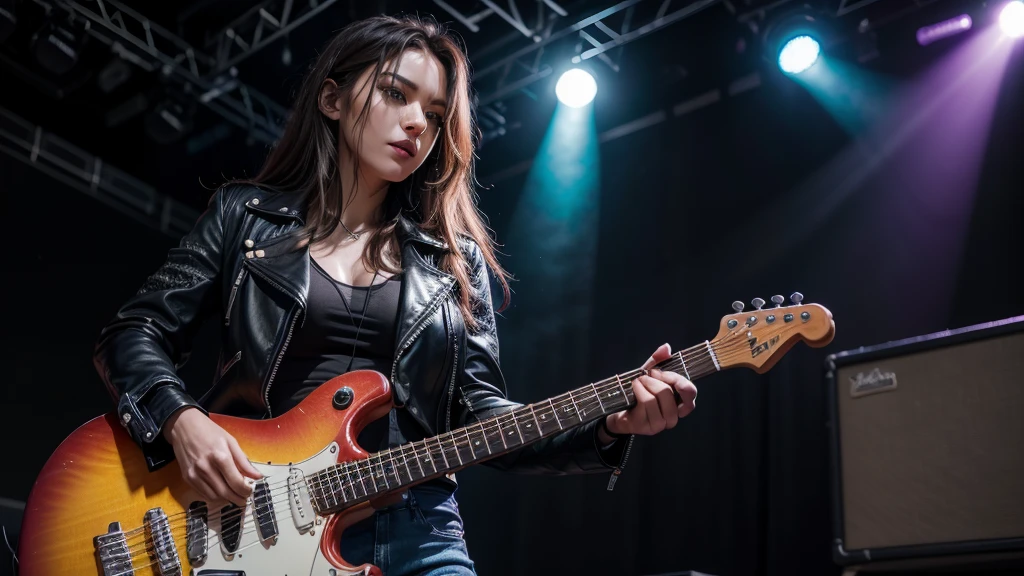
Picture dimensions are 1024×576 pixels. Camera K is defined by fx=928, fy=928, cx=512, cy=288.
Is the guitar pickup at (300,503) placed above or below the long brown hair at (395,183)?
below

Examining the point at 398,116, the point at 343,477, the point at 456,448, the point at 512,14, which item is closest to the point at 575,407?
the point at 456,448

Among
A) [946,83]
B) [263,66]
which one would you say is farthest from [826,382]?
[263,66]

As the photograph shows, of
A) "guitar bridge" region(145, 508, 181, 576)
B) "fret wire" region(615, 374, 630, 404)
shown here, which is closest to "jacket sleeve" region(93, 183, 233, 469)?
"guitar bridge" region(145, 508, 181, 576)

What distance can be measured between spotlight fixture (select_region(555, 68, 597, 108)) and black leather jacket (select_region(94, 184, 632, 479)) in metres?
3.21

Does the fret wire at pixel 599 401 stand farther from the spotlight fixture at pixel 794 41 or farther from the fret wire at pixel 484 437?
the spotlight fixture at pixel 794 41

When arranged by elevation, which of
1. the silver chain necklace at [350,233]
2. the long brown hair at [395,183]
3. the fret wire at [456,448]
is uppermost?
the long brown hair at [395,183]

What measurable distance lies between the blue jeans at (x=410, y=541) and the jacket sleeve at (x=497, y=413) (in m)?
0.22

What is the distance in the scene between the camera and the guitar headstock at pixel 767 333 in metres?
2.04

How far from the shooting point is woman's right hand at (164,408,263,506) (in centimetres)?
182

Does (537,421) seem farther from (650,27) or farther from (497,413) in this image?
(650,27)

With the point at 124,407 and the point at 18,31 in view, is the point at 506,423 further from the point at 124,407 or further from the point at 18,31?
the point at 18,31

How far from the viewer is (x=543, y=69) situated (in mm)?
5395

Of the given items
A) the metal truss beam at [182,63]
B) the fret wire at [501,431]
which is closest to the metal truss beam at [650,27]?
the metal truss beam at [182,63]

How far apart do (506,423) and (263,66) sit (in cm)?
446
